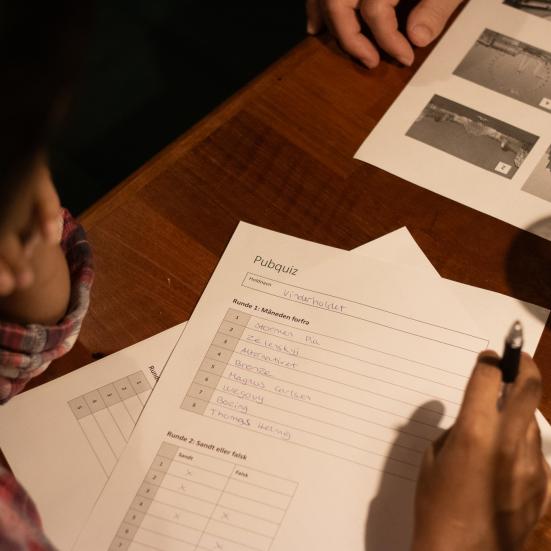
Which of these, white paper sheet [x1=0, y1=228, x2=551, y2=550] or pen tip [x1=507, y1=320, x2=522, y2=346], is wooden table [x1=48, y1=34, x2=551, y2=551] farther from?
pen tip [x1=507, y1=320, x2=522, y2=346]

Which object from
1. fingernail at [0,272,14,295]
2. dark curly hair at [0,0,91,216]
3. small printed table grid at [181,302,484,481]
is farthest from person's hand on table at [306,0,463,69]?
dark curly hair at [0,0,91,216]

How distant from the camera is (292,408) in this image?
55 centimetres

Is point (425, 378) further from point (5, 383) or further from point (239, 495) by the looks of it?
point (5, 383)

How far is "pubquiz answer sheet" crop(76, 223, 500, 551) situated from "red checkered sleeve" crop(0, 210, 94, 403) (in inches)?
3.6

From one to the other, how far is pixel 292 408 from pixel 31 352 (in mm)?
218

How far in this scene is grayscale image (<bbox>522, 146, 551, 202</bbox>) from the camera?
627mm

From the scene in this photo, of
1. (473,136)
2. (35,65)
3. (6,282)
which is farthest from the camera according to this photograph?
(473,136)

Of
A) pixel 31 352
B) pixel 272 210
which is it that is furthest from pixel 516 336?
pixel 31 352

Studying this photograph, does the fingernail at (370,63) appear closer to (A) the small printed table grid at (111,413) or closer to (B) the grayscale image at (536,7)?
(B) the grayscale image at (536,7)

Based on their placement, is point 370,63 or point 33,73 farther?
point 370,63

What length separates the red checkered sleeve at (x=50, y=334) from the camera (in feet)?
1.72

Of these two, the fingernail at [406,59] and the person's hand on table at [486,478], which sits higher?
the fingernail at [406,59]

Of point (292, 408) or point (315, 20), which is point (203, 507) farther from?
point (315, 20)

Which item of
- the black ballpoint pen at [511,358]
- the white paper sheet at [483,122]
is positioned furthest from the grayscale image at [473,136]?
the black ballpoint pen at [511,358]
